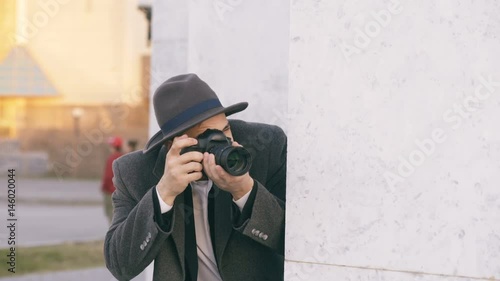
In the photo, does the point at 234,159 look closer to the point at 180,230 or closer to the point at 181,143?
the point at 181,143

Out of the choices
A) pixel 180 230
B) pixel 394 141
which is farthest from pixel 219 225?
pixel 394 141

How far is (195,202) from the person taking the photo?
2.56m

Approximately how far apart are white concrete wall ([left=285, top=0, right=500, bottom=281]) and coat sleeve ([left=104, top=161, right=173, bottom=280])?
1.42 feet

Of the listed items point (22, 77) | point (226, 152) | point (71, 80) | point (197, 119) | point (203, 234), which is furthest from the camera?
point (22, 77)

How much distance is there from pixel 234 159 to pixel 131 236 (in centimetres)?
46

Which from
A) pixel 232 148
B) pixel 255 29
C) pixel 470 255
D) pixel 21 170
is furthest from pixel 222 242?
pixel 21 170

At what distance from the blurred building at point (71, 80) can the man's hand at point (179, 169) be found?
2752 cm

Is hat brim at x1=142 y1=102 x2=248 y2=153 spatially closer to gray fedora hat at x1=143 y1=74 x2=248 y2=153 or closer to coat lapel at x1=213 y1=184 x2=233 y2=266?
gray fedora hat at x1=143 y1=74 x2=248 y2=153

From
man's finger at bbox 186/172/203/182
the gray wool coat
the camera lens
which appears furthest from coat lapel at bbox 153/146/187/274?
the camera lens

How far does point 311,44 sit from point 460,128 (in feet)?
1.47

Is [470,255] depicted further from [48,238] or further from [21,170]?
[21,170]

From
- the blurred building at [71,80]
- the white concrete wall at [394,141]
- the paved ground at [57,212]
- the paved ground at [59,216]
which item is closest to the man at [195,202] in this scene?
the white concrete wall at [394,141]

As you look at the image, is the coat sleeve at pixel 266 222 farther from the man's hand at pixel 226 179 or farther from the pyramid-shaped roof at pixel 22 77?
the pyramid-shaped roof at pixel 22 77

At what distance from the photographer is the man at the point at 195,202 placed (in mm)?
2297
